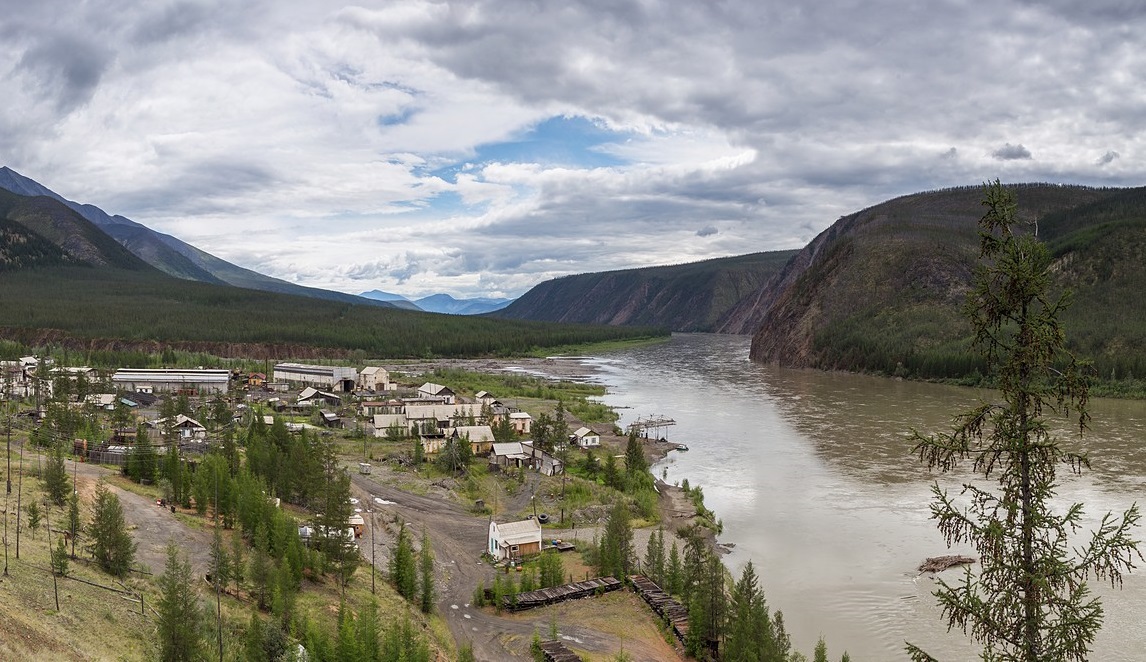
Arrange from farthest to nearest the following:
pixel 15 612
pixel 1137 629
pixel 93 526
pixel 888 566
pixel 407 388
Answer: pixel 407 388
pixel 888 566
pixel 1137 629
pixel 93 526
pixel 15 612

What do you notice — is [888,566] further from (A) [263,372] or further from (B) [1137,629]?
(A) [263,372]

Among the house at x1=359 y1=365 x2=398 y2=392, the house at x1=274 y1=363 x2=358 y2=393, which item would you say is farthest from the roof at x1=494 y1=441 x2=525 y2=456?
the house at x1=274 y1=363 x2=358 y2=393

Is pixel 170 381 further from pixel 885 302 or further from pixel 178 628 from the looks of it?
pixel 885 302

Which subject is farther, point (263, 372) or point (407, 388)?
point (263, 372)

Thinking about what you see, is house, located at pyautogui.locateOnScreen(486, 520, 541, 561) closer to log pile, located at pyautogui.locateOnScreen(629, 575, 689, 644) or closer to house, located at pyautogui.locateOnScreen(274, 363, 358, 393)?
log pile, located at pyautogui.locateOnScreen(629, 575, 689, 644)

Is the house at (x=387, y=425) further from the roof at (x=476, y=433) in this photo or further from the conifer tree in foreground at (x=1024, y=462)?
the conifer tree in foreground at (x=1024, y=462)

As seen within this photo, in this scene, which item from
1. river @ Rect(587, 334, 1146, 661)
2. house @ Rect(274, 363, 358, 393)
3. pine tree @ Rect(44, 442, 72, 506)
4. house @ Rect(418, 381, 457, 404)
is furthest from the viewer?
house @ Rect(274, 363, 358, 393)

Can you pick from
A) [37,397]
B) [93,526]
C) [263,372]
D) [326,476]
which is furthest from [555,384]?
[93,526]
